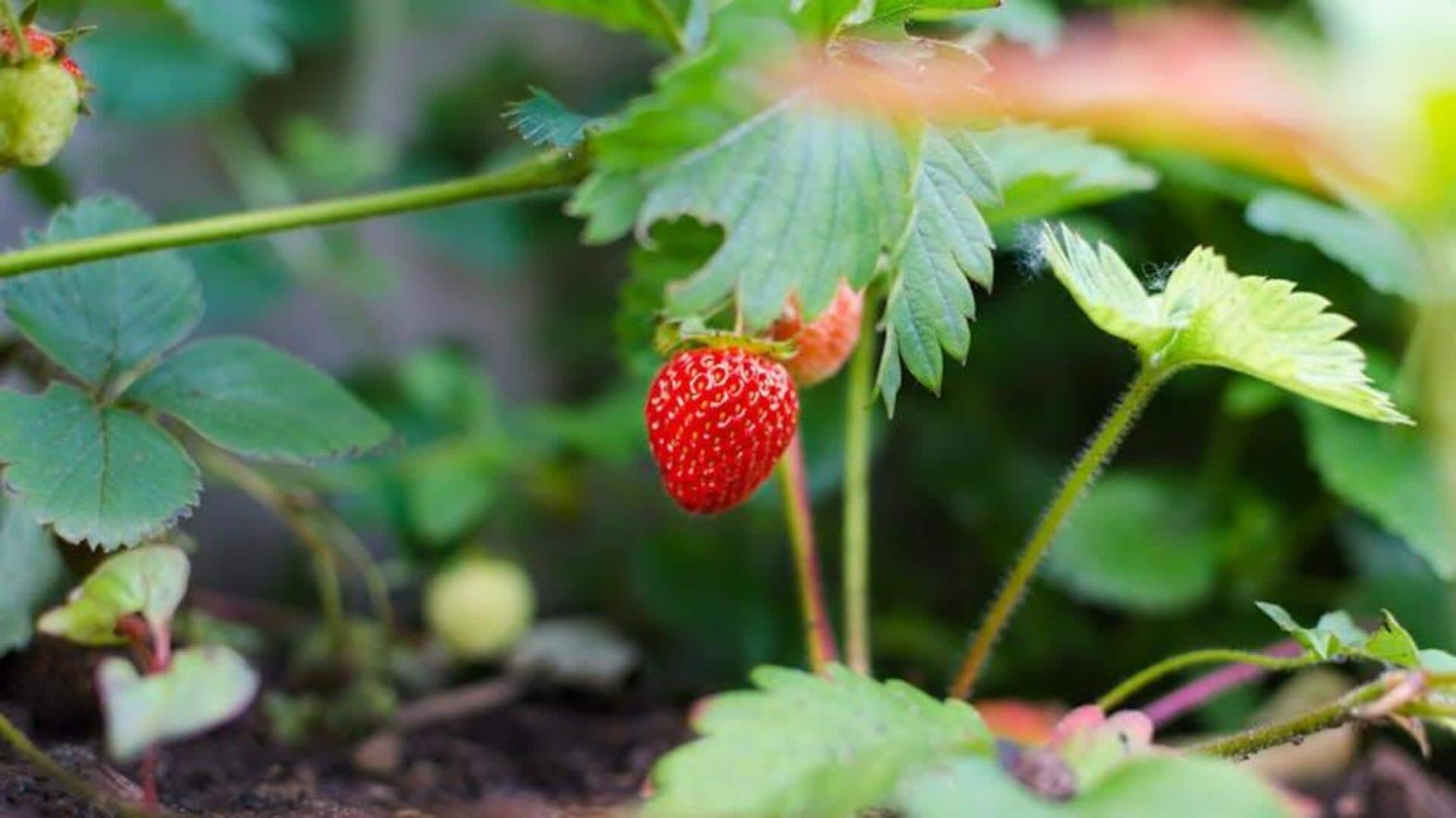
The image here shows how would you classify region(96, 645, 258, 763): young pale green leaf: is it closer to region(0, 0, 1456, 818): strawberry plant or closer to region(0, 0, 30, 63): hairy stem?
region(0, 0, 1456, 818): strawberry plant

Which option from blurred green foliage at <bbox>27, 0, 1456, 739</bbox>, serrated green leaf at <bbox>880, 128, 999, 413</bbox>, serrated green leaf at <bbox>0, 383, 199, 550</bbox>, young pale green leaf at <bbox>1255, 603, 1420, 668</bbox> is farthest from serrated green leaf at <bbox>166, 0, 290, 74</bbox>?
young pale green leaf at <bbox>1255, 603, 1420, 668</bbox>

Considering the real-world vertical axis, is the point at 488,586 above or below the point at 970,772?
above

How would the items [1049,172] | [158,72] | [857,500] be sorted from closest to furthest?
[1049,172] < [857,500] < [158,72]

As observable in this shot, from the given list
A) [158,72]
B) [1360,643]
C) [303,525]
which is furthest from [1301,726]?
[158,72]

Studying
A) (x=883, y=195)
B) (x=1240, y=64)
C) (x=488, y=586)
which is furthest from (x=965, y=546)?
(x=883, y=195)

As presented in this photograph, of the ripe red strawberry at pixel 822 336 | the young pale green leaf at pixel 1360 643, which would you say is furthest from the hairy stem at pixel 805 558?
the young pale green leaf at pixel 1360 643

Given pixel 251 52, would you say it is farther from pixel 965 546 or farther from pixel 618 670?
pixel 965 546

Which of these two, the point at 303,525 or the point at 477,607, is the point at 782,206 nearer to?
the point at 303,525

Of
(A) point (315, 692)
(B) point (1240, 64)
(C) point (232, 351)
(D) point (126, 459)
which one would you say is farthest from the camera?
(A) point (315, 692)

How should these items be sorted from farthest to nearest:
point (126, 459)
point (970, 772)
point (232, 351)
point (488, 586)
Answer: point (488, 586) → point (232, 351) → point (126, 459) → point (970, 772)
